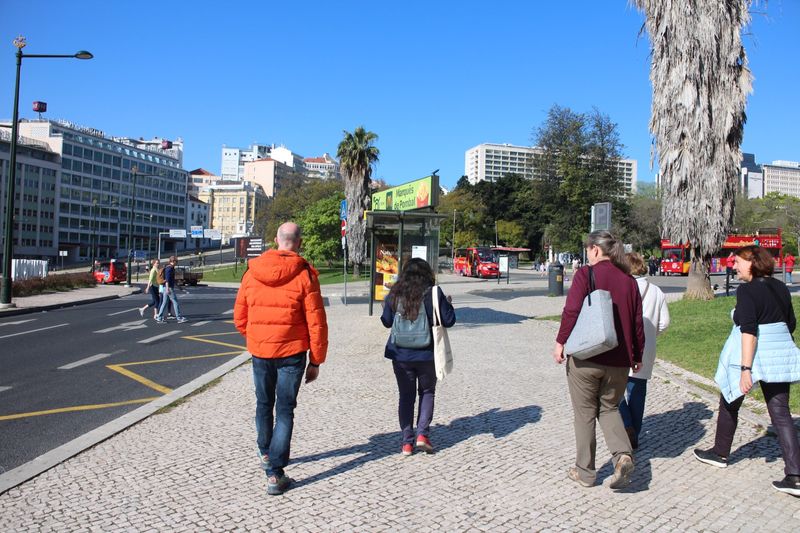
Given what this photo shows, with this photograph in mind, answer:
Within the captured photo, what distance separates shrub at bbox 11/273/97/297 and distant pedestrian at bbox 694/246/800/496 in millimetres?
26177

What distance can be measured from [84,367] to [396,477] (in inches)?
272

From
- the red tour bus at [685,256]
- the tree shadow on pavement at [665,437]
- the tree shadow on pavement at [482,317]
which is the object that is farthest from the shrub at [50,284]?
the red tour bus at [685,256]

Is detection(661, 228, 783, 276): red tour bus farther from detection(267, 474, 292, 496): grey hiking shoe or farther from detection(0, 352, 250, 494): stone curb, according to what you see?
detection(267, 474, 292, 496): grey hiking shoe

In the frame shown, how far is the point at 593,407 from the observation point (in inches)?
166

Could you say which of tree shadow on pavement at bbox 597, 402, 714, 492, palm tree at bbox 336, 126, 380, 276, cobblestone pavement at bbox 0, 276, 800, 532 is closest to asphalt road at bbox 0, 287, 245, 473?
cobblestone pavement at bbox 0, 276, 800, 532

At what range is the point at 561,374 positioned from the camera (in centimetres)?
856

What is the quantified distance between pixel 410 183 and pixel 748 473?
12125 mm

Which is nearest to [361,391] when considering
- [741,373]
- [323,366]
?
[323,366]

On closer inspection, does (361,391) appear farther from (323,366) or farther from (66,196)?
(66,196)

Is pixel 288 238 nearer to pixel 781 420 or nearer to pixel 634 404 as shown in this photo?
pixel 634 404

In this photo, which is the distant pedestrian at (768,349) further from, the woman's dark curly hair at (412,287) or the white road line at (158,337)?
the white road line at (158,337)

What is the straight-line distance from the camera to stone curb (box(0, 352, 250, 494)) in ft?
14.0

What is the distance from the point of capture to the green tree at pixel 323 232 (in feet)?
177

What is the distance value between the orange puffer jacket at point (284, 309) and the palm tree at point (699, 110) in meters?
16.1
